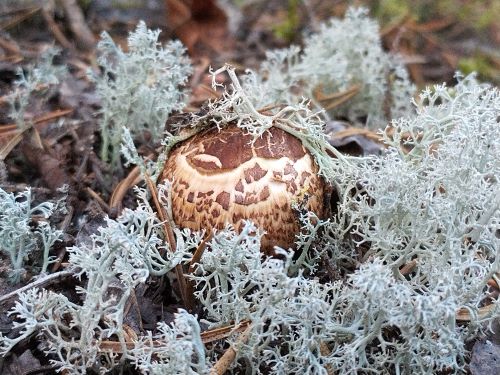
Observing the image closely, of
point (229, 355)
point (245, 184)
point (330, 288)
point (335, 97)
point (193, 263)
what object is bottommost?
point (229, 355)

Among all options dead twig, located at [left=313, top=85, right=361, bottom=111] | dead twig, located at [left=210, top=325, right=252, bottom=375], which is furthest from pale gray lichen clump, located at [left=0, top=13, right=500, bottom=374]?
dead twig, located at [left=313, top=85, right=361, bottom=111]

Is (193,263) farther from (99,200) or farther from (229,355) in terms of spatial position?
(99,200)

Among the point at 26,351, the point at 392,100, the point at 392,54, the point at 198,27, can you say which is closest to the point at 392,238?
the point at 26,351

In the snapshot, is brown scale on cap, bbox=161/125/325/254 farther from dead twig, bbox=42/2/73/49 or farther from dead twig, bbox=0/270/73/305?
dead twig, bbox=42/2/73/49

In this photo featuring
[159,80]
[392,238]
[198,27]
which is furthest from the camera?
[198,27]

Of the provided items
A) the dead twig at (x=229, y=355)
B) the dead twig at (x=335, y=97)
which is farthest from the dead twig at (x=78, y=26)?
the dead twig at (x=229, y=355)

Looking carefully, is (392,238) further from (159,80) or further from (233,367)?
(159,80)

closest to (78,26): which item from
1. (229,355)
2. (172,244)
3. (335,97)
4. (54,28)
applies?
(54,28)

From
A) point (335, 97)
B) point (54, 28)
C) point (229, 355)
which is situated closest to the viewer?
point (229, 355)
